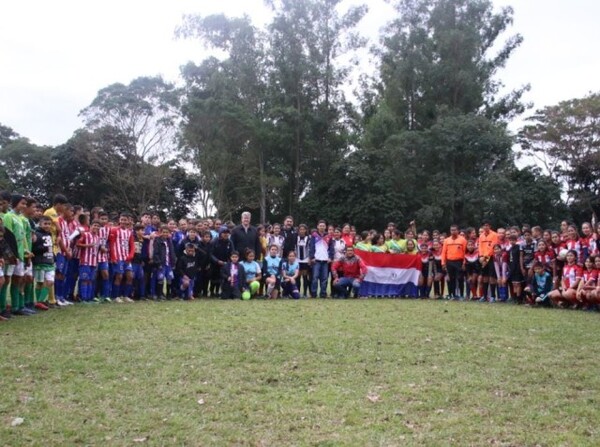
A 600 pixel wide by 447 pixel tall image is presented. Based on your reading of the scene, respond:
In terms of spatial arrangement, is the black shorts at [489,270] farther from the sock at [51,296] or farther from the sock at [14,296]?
the sock at [14,296]

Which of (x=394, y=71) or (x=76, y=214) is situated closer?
(x=76, y=214)

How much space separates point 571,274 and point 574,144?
1340 inches

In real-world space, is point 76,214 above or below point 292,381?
above

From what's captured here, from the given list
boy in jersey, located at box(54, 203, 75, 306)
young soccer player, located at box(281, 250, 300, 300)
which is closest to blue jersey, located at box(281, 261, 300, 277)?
young soccer player, located at box(281, 250, 300, 300)

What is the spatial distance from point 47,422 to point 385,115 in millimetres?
35781

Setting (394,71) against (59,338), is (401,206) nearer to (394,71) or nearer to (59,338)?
(394,71)

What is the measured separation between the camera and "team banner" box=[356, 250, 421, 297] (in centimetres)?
1675

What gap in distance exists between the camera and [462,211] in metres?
36.4

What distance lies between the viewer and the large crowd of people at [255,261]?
11742mm

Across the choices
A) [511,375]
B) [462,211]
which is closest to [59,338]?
[511,375]

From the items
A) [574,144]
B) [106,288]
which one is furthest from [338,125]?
[106,288]

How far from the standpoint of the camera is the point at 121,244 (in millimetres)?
13156

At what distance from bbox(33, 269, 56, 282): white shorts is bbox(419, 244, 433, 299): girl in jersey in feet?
32.7

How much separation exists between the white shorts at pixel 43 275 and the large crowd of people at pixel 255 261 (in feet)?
0.06
